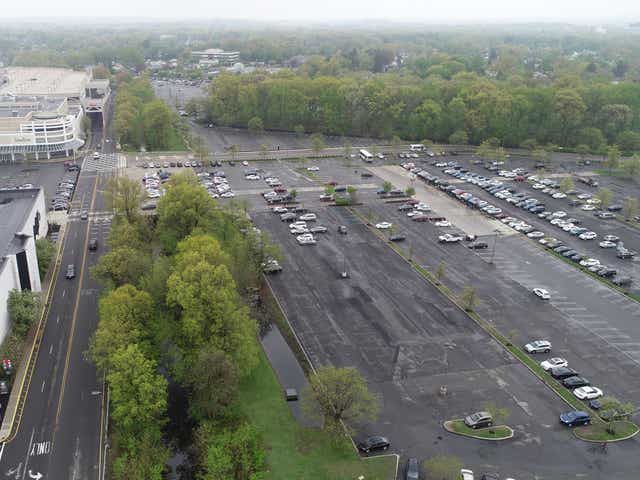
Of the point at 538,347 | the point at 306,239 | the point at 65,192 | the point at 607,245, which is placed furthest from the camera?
the point at 65,192

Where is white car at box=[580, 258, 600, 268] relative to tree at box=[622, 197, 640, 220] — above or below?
below

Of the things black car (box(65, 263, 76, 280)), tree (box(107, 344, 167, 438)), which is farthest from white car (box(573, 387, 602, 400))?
black car (box(65, 263, 76, 280))

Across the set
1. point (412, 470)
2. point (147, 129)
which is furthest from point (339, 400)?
point (147, 129)

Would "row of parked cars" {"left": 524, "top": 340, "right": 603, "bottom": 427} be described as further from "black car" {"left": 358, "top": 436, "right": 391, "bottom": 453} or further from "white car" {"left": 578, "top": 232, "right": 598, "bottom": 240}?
"white car" {"left": 578, "top": 232, "right": 598, "bottom": 240}

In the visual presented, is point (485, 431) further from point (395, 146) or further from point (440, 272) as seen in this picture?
point (395, 146)

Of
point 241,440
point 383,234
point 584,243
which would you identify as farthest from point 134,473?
point 584,243

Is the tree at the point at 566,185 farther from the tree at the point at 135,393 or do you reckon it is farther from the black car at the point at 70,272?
the tree at the point at 135,393
